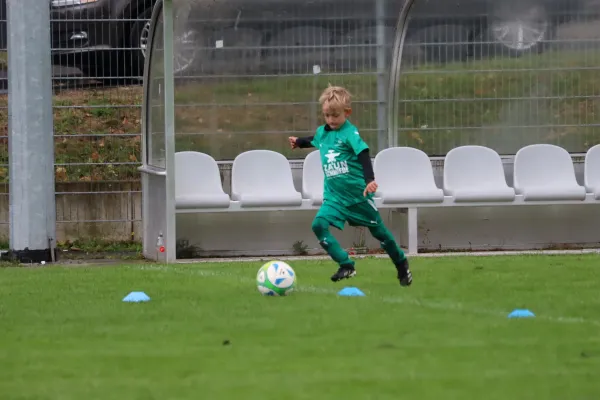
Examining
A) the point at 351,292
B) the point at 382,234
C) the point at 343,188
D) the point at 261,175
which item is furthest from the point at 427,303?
the point at 261,175

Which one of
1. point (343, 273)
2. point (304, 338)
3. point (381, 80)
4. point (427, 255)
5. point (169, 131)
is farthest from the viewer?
point (381, 80)

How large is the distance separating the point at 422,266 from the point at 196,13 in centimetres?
420

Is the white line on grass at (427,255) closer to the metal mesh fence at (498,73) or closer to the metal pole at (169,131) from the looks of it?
the metal pole at (169,131)

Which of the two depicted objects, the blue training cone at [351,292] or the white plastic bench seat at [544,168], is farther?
the white plastic bench seat at [544,168]

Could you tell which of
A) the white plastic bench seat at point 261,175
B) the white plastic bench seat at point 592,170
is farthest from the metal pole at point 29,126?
the white plastic bench seat at point 592,170

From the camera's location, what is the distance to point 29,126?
517 inches

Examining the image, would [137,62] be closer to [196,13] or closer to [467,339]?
[196,13]

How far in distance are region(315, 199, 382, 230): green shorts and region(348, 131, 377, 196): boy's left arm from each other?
0.41 metres

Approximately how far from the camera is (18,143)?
43.1 feet

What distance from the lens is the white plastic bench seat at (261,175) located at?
14.1 metres

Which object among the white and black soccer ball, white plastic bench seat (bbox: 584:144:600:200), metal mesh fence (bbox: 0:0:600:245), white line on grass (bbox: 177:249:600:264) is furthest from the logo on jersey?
white plastic bench seat (bbox: 584:144:600:200)

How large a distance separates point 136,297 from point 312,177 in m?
5.21

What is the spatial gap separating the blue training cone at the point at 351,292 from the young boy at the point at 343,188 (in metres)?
0.33

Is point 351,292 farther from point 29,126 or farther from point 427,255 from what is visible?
point 29,126
